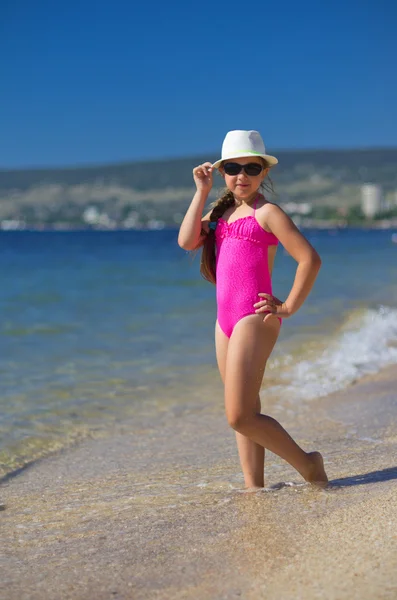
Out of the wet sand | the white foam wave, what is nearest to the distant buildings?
the white foam wave

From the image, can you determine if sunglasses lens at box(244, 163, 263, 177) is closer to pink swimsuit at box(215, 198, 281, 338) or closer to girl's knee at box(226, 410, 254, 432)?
pink swimsuit at box(215, 198, 281, 338)

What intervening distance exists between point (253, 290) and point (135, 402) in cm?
356

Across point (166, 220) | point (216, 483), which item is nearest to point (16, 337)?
point (216, 483)

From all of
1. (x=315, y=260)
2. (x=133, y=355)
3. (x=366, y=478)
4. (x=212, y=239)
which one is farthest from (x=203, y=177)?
(x=133, y=355)

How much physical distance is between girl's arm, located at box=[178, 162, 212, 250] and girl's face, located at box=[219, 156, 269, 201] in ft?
0.29

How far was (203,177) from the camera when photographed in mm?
3645

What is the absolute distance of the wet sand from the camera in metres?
2.60

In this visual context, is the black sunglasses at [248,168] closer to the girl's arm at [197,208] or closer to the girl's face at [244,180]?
the girl's face at [244,180]

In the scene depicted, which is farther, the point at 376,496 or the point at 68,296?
the point at 68,296

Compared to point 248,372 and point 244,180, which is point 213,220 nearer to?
point 244,180

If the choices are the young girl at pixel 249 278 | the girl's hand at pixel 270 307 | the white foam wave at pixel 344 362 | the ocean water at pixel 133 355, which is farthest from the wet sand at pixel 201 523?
the white foam wave at pixel 344 362

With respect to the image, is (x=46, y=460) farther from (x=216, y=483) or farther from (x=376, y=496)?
(x=376, y=496)

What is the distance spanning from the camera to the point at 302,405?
633 cm

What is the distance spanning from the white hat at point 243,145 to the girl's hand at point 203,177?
54 mm
